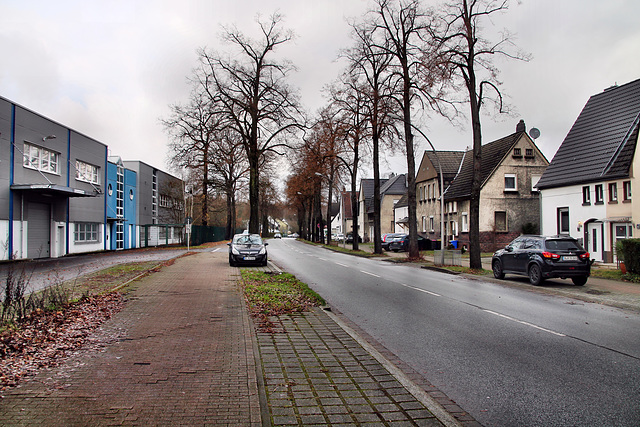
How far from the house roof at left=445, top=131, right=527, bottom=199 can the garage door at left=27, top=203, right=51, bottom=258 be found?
101ft

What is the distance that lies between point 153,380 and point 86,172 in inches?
1366

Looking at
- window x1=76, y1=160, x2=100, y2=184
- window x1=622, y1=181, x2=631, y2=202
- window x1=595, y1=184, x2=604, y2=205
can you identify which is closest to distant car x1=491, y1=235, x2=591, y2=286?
window x1=622, y1=181, x2=631, y2=202

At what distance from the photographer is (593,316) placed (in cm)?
958

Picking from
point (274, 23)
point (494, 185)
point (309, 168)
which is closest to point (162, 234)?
point (309, 168)

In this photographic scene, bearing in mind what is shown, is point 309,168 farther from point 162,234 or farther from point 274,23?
point 162,234

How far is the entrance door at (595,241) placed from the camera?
23.9 meters

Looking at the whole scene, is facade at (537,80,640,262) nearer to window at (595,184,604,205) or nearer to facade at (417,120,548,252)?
window at (595,184,604,205)

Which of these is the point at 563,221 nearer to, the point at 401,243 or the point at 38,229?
the point at 401,243

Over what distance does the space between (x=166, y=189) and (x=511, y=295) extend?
49680mm

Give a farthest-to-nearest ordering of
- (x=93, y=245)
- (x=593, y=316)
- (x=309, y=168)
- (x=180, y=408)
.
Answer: (x=309, y=168) < (x=93, y=245) < (x=593, y=316) < (x=180, y=408)

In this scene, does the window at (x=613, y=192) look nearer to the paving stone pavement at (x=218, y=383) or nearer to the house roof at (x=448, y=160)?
the paving stone pavement at (x=218, y=383)

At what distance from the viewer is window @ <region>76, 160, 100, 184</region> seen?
33344 millimetres

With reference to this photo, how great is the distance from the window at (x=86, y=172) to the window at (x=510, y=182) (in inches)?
1307

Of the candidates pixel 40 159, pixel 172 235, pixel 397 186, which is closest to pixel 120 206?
pixel 40 159
